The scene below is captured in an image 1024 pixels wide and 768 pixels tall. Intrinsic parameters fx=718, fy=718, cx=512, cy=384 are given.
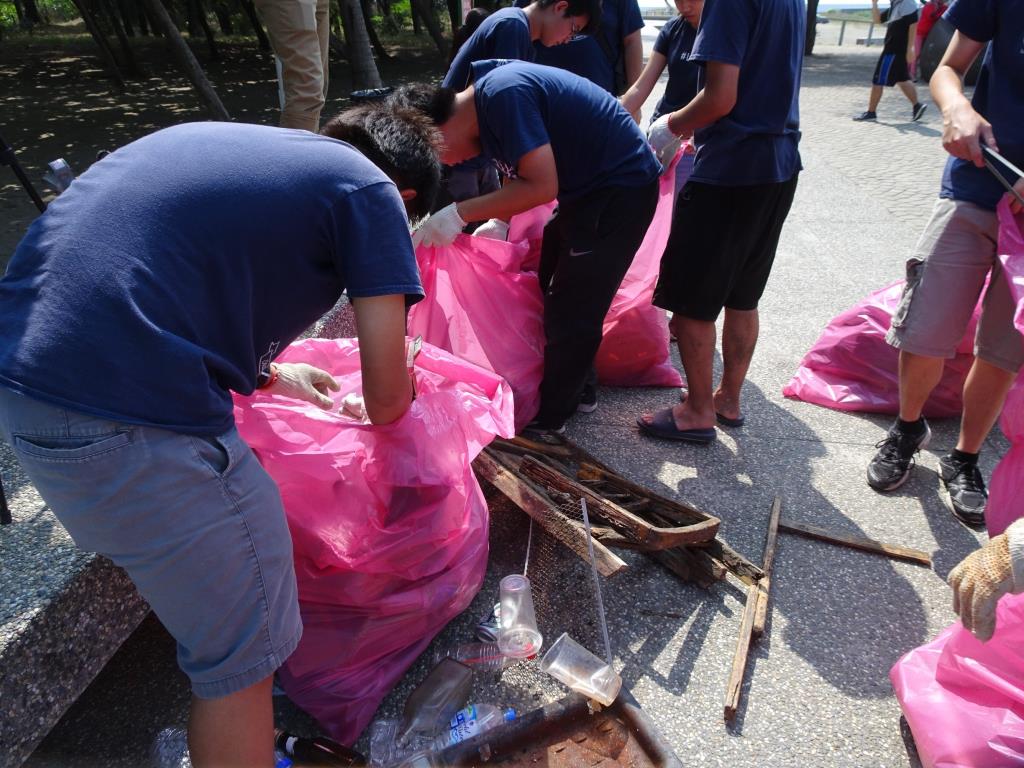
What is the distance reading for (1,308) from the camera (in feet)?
3.35

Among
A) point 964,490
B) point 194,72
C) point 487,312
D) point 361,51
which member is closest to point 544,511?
point 487,312

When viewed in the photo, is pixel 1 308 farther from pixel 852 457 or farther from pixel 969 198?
pixel 852 457

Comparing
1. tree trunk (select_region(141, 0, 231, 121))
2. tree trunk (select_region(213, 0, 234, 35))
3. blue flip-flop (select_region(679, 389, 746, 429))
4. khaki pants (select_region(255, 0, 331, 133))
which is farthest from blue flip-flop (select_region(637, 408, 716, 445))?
tree trunk (select_region(213, 0, 234, 35))

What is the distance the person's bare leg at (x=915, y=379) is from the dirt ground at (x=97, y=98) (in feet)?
12.5

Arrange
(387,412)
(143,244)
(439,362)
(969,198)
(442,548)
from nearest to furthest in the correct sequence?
(143,244)
(387,412)
(442,548)
(439,362)
(969,198)

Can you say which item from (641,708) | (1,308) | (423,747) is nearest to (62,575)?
(1,308)

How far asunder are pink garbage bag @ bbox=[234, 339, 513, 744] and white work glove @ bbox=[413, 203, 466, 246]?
2.42 feet

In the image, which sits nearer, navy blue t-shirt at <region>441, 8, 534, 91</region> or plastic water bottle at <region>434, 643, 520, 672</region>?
plastic water bottle at <region>434, 643, 520, 672</region>

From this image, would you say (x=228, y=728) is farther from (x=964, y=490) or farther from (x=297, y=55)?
(x=297, y=55)

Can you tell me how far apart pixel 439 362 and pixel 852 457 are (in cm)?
161

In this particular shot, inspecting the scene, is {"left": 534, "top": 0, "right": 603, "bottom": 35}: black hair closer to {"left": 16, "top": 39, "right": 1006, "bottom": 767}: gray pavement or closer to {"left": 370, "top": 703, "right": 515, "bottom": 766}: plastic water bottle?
{"left": 16, "top": 39, "right": 1006, "bottom": 767}: gray pavement

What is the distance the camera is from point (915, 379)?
237 centimetres

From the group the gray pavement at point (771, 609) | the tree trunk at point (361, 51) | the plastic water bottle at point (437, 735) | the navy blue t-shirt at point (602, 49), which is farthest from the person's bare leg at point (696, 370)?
the tree trunk at point (361, 51)

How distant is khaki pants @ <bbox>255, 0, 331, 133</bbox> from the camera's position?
3609mm
